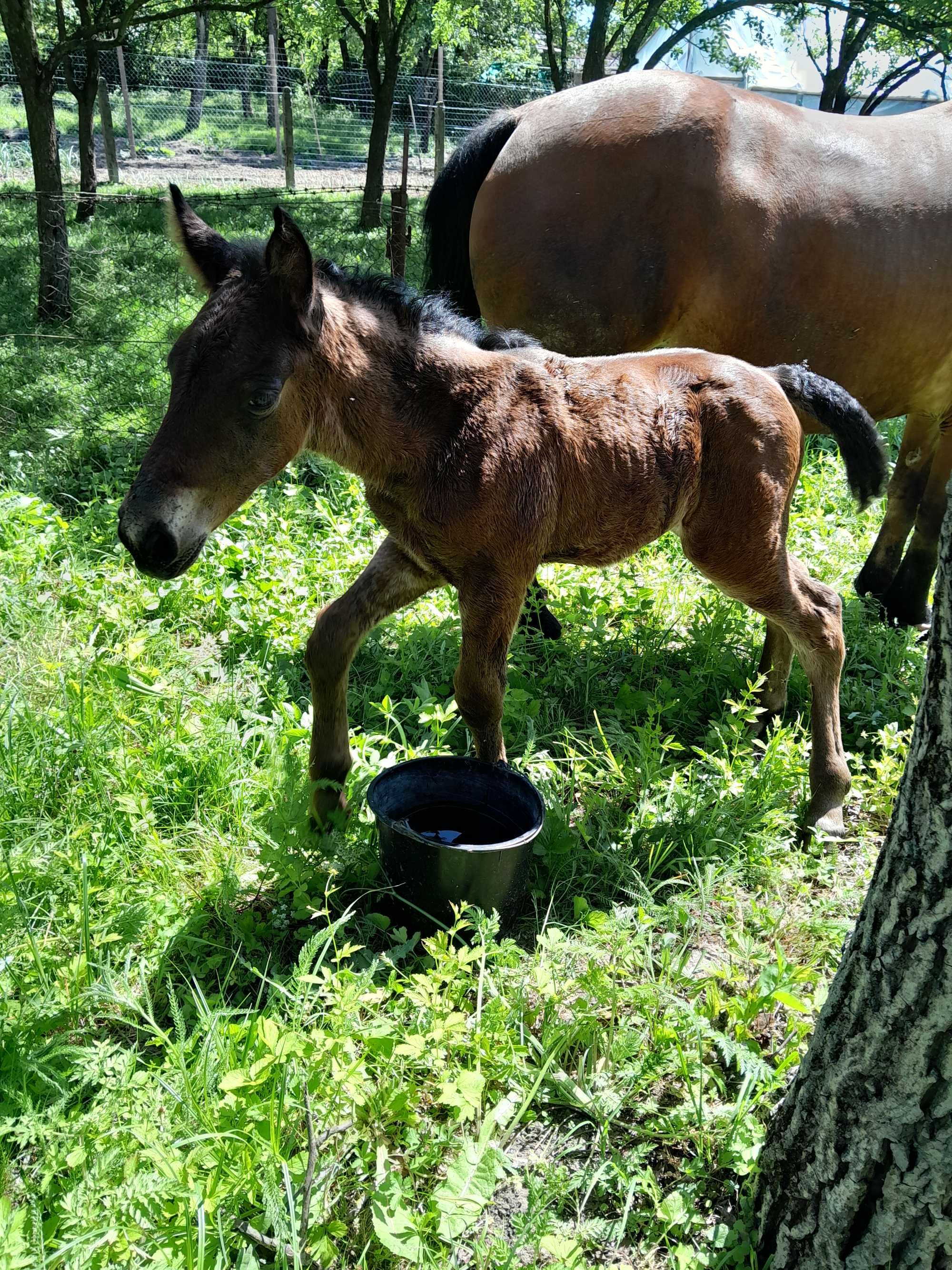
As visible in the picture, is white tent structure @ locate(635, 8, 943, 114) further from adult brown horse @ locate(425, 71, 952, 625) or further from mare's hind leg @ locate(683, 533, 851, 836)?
mare's hind leg @ locate(683, 533, 851, 836)

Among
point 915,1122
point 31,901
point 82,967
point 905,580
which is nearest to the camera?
point 915,1122

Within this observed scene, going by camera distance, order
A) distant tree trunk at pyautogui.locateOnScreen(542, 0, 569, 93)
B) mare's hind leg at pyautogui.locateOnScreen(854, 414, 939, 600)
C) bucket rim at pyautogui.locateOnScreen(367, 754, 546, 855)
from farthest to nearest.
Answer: distant tree trunk at pyautogui.locateOnScreen(542, 0, 569, 93), mare's hind leg at pyautogui.locateOnScreen(854, 414, 939, 600), bucket rim at pyautogui.locateOnScreen(367, 754, 546, 855)

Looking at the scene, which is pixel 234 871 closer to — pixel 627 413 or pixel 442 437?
pixel 442 437

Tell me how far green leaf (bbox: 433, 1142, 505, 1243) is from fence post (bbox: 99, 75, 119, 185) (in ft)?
61.5

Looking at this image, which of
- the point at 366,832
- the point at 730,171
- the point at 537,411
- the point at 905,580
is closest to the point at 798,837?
the point at 366,832

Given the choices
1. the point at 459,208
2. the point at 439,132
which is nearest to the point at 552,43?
the point at 439,132

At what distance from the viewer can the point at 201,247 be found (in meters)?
2.57

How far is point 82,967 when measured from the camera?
7.46 ft

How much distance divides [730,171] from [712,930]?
318 cm

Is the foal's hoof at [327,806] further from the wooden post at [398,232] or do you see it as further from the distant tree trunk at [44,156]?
the distant tree trunk at [44,156]

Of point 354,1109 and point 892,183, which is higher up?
point 892,183

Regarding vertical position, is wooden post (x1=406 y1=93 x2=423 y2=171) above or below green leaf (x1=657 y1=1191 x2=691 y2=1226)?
above

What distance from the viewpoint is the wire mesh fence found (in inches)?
790

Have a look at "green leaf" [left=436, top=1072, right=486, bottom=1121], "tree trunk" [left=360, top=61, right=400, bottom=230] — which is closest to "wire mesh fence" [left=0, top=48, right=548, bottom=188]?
"tree trunk" [left=360, top=61, right=400, bottom=230]
